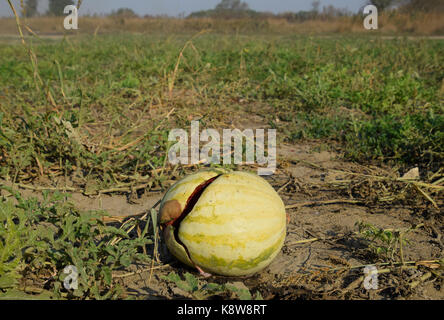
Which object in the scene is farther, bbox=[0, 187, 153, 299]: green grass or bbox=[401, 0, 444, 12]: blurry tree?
bbox=[401, 0, 444, 12]: blurry tree

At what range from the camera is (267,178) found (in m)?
2.94

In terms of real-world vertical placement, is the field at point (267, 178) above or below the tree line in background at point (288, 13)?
below

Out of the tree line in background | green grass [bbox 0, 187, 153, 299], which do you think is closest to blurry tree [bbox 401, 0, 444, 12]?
the tree line in background

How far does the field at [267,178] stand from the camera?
162cm

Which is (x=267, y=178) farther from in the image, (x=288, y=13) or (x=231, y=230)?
(x=288, y=13)

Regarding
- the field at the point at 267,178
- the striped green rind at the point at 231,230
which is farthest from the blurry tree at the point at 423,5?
the striped green rind at the point at 231,230

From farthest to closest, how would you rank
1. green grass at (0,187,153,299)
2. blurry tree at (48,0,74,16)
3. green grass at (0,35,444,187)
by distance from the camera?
blurry tree at (48,0,74,16)
green grass at (0,35,444,187)
green grass at (0,187,153,299)

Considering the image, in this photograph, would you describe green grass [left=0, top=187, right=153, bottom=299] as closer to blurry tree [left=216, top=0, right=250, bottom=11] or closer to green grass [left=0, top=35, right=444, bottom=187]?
green grass [left=0, top=35, right=444, bottom=187]

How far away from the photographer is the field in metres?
1.62

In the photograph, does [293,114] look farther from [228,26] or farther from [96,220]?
[228,26]

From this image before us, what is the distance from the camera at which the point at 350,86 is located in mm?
5188

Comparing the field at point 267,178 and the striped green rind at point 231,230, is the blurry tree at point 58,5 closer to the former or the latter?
the field at point 267,178

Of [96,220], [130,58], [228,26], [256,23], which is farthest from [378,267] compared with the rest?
[256,23]

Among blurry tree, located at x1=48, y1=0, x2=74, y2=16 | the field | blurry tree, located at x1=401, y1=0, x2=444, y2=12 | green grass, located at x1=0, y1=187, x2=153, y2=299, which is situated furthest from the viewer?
blurry tree, located at x1=401, y1=0, x2=444, y2=12
